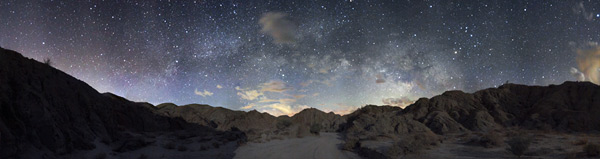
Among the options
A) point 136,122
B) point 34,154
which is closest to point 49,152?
point 34,154

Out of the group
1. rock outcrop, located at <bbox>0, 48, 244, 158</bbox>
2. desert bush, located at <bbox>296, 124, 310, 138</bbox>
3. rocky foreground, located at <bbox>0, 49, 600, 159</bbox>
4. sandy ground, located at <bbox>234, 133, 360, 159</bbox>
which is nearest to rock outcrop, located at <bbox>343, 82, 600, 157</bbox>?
rocky foreground, located at <bbox>0, 49, 600, 159</bbox>

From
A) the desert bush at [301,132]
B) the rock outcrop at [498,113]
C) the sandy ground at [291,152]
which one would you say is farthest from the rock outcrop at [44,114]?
the rock outcrop at [498,113]

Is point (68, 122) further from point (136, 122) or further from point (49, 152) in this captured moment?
point (136, 122)

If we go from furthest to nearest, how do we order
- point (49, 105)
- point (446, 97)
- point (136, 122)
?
point (446, 97) < point (136, 122) < point (49, 105)

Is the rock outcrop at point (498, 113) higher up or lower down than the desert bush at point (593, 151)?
higher up

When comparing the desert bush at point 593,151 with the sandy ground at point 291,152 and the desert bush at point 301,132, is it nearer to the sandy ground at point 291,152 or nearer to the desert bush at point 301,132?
the sandy ground at point 291,152

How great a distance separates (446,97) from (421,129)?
23246 mm

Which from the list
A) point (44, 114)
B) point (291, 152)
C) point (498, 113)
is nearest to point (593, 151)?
point (291, 152)

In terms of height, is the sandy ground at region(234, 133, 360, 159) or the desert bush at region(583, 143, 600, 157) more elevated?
the desert bush at region(583, 143, 600, 157)

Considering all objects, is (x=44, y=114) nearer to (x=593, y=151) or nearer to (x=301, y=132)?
(x=593, y=151)

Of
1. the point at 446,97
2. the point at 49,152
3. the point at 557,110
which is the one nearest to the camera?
the point at 49,152

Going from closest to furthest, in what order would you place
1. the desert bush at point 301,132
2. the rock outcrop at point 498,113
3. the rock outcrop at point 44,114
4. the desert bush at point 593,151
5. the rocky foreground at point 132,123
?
1. the desert bush at point 593,151
2. the rock outcrop at point 44,114
3. the rocky foreground at point 132,123
4. the desert bush at point 301,132
5. the rock outcrop at point 498,113

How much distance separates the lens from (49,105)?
1282 cm

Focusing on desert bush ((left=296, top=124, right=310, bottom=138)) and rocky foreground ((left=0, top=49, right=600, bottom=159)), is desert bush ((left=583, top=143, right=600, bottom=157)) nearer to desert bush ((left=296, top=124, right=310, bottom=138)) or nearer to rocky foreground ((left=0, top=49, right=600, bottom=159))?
rocky foreground ((left=0, top=49, right=600, bottom=159))
